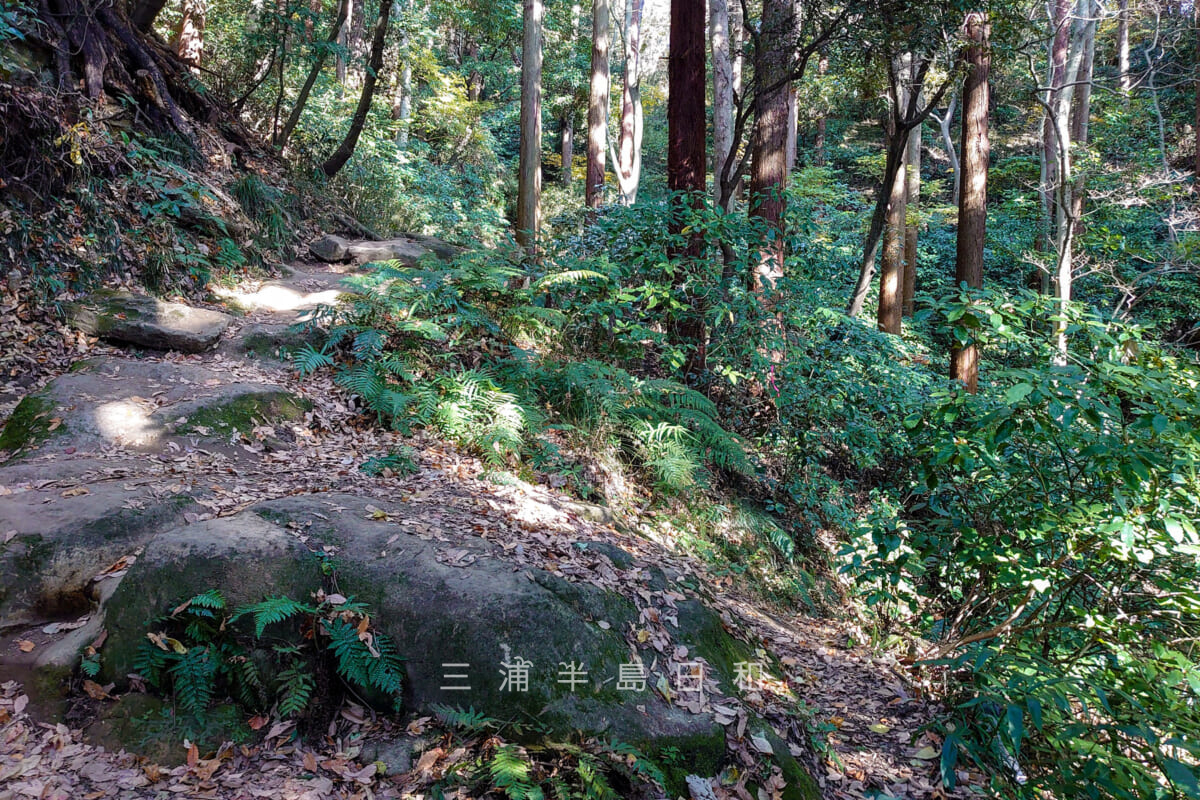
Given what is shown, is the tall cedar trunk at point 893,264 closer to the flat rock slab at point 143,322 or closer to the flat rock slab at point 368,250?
the flat rock slab at point 368,250

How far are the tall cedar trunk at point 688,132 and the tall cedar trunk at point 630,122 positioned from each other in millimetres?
7279

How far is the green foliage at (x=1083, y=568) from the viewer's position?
7.93ft

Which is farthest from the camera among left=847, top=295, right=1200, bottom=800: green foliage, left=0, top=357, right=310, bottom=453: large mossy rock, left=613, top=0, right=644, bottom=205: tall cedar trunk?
left=613, top=0, right=644, bottom=205: tall cedar trunk

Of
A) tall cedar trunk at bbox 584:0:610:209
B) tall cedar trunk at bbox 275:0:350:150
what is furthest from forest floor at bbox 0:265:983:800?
tall cedar trunk at bbox 584:0:610:209

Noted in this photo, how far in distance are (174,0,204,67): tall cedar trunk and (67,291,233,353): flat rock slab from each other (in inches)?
283

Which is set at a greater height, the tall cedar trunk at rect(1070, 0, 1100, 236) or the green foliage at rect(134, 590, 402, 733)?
the tall cedar trunk at rect(1070, 0, 1100, 236)

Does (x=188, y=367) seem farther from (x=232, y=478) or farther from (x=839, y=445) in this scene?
(x=839, y=445)

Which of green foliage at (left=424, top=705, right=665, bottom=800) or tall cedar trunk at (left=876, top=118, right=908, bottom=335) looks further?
tall cedar trunk at (left=876, top=118, right=908, bottom=335)

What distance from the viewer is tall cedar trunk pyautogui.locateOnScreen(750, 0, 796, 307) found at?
7.80m

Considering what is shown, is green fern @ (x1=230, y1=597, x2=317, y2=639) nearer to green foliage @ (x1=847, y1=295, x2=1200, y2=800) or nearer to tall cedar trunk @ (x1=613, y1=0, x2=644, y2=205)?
green foliage @ (x1=847, y1=295, x2=1200, y2=800)

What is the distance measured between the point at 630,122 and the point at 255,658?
16.4 meters

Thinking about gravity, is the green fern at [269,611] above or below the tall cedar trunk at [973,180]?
below

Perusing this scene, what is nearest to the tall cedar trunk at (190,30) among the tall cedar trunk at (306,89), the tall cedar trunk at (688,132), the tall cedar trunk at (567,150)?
the tall cedar trunk at (306,89)

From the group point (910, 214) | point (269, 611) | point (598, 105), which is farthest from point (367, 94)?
point (910, 214)
